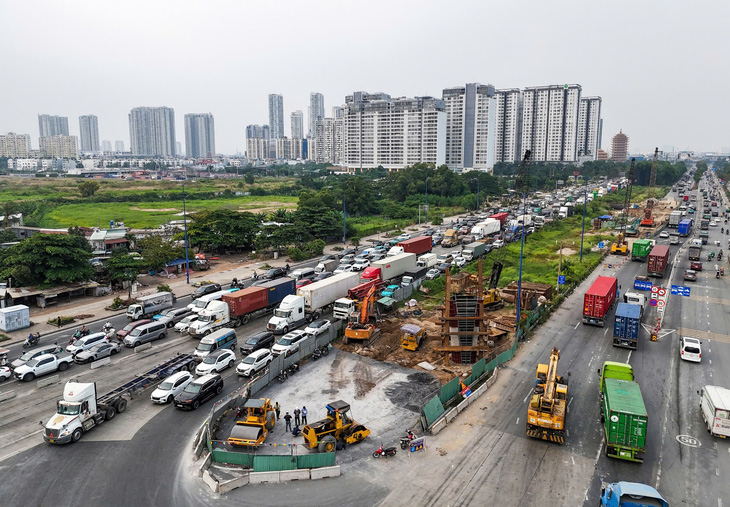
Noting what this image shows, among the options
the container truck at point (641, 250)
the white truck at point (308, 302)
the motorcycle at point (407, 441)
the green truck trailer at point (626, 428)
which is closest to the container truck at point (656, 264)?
the container truck at point (641, 250)

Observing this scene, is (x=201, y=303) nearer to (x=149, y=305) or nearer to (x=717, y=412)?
(x=149, y=305)

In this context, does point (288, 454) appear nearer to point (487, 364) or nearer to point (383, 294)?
point (487, 364)

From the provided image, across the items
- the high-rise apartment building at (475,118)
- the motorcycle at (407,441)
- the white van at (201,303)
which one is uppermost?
the high-rise apartment building at (475,118)

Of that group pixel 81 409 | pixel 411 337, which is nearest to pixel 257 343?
pixel 411 337

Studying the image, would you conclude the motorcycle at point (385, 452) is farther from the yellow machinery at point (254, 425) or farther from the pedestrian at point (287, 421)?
the yellow machinery at point (254, 425)

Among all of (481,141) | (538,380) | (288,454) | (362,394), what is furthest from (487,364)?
(481,141)

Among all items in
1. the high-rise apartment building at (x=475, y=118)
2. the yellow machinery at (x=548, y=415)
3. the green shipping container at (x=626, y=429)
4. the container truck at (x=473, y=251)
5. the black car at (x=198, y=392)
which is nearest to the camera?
the green shipping container at (x=626, y=429)
